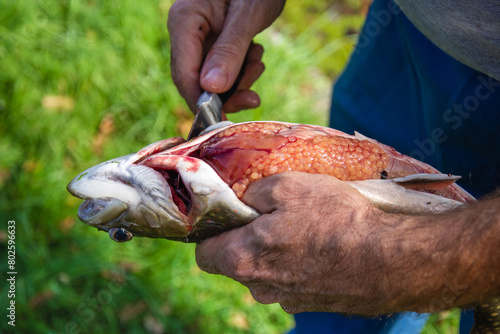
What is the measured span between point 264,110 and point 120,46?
141 cm

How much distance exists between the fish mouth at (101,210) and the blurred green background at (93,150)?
183cm

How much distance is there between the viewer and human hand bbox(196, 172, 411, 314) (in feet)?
5.04

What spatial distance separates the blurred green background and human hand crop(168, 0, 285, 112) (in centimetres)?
161

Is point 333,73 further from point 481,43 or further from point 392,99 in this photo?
point 481,43

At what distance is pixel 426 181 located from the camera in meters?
1.80

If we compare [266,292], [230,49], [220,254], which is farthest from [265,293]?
[230,49]

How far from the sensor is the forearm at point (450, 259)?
1426 mm

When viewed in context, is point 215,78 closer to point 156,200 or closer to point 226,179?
point 226,179

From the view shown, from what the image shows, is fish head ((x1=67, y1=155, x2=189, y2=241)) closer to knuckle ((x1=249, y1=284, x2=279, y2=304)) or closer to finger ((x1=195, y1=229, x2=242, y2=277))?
finger ((x1=195, y1=229, x2=242, y2=277))

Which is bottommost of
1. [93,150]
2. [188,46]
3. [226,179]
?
[93,150]

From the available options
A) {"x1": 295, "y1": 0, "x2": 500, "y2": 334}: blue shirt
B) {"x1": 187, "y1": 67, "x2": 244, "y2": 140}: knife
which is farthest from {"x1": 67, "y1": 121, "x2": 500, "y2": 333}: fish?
{"x1": 295, "y1": 0, "x2": 500, "y2": 334}: blue shirt

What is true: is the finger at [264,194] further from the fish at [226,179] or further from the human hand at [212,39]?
the human hand at [212,39]

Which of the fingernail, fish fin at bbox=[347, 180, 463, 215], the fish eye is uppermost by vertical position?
the fingernail

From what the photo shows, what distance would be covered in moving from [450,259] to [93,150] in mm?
3234
